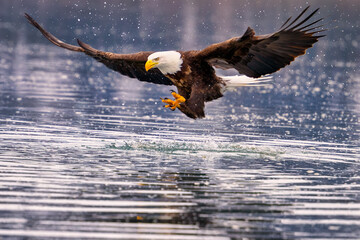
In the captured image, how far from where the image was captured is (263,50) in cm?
1021

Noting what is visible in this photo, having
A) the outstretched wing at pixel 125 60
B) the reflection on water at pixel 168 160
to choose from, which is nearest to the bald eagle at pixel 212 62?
the outstretched wing at pixel 125 60

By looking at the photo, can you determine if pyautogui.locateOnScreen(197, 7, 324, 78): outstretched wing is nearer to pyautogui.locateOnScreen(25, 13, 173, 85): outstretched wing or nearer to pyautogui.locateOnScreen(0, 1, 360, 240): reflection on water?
pyautogui.locateOnScreen(0, 1, 360, 240): reflection on water

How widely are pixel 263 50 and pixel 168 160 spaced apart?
176cm

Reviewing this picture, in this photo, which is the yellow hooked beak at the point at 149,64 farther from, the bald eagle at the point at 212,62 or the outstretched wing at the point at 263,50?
the outstretched wing at the point at 263,50

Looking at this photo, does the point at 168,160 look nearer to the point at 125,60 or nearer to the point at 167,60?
the point at 167,60

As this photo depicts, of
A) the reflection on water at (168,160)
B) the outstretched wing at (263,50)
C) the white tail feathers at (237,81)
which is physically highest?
the outstretched wing at (263,50)

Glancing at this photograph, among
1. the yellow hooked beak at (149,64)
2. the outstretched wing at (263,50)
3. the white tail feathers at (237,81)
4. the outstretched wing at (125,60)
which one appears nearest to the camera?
the outstretched wing at (263,50)

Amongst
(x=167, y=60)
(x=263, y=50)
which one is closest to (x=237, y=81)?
(x=167, y=60)

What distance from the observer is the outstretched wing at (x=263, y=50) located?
32.3 ft

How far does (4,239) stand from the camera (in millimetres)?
6145

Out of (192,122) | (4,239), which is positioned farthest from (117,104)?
(4,239)

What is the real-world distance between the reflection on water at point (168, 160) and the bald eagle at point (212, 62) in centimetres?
65

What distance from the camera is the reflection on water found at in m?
6.80

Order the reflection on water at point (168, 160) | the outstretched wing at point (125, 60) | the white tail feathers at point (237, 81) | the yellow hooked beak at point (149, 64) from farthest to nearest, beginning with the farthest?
the outstretched wing at point (125, 60)
the white tail feathers at point (237, 81)
the yellow hooked beak at point (149, 64)
the reflection on water at point (168, 160)
